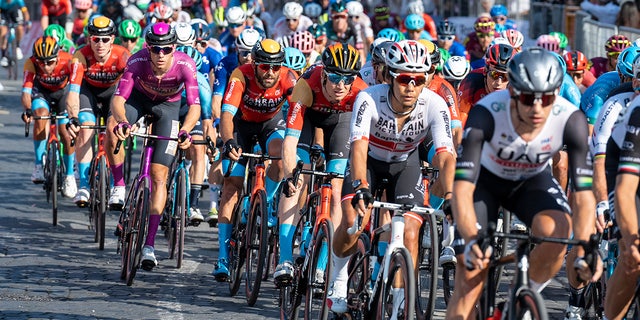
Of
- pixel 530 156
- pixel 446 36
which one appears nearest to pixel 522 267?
pixel 530 156

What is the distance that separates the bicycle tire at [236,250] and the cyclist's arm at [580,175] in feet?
13.0

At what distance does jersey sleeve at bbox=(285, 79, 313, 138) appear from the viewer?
974cm

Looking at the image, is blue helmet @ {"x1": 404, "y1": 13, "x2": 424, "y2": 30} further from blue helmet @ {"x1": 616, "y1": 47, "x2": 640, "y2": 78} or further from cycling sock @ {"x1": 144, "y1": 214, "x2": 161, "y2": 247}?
blue helmet @ {"x1": 616, "y1": 47, "x2": 640, "y2": 78}

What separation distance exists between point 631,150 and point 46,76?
28.9ft

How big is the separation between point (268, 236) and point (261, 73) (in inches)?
54.5

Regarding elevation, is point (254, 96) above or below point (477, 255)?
above

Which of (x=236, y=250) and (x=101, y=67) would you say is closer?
(x=236, y=250)

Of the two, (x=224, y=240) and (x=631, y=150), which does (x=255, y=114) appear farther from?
(x=631, y=150)

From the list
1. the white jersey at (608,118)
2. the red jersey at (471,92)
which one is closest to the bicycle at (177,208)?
the red jersey at (471,92)

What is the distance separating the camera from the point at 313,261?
344 inches

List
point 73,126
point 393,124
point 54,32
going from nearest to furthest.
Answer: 1. point 393,124
2. point 73,126
3. point 54,32

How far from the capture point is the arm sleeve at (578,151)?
6902mm

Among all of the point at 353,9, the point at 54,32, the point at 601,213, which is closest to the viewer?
the point at 601,213

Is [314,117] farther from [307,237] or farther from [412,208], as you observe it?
[412,208]
